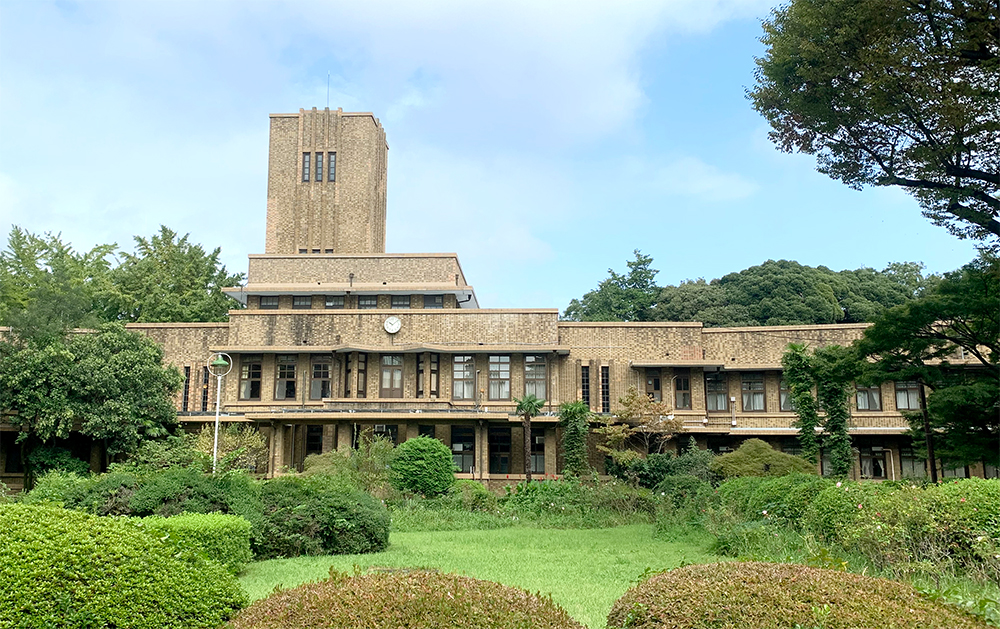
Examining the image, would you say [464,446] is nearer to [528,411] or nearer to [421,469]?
[528,411]

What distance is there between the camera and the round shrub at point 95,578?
571 cm

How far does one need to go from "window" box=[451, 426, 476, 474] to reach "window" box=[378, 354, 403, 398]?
8.66 ft

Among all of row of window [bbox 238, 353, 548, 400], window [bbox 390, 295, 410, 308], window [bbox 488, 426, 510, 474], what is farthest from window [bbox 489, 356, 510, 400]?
window [bbox 390, 295, 410, 308]

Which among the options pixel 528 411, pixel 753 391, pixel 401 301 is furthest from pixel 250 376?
pixel 753 391

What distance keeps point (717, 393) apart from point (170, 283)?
25.5 metres

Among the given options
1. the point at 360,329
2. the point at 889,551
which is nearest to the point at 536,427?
the point at 360,329

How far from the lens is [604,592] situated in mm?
9539

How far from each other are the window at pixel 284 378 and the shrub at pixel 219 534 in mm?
22545

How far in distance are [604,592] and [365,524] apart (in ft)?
18.0

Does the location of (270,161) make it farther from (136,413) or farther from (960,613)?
(960,613)

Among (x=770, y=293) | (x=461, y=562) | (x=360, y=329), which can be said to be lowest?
(x=461, y=562)

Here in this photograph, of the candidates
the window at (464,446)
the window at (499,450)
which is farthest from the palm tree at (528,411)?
the window at (464,446)

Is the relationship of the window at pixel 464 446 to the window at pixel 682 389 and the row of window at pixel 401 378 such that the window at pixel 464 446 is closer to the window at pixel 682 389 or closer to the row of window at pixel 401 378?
the row of window at pixel 401 378

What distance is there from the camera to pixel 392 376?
33812 millimetres
